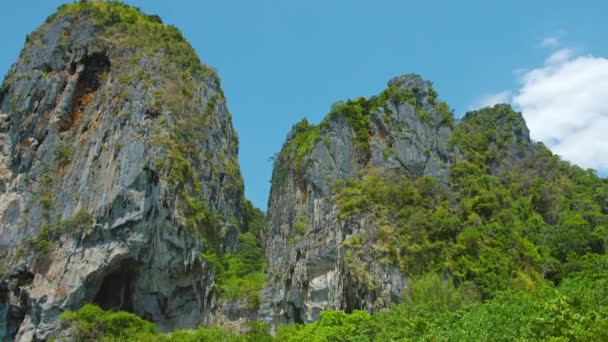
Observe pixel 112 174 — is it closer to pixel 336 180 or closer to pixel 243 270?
pixel 243 270

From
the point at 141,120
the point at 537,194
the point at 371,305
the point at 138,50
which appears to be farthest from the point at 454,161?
the point at 138,50

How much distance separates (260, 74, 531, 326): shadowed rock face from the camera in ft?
106

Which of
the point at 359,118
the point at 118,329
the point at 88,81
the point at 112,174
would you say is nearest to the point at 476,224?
the point at 359,118

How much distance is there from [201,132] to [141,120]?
16.7 ft

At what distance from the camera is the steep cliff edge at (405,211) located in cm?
3247

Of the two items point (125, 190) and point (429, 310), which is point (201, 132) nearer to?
point (125, 190)

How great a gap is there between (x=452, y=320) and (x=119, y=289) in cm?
2022

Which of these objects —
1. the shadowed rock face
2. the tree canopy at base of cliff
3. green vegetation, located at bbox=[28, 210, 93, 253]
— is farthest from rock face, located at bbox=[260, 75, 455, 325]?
green vegetation, located at bbox=[28, 210, 93, 253]

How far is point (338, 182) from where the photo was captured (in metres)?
37.3

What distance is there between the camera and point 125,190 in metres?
34.7

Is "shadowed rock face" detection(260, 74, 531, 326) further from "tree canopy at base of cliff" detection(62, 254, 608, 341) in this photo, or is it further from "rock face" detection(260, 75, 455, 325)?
"tree canopy at base of cliff" detection(62, 254, 608, 341)

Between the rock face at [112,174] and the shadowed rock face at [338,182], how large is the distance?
16.0 feet

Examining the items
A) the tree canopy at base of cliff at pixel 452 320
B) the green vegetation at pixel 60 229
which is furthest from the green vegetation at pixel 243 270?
the green vegetation at pixel 60 229

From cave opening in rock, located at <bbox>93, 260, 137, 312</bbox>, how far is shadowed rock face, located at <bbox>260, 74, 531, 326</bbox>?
25.8ft
